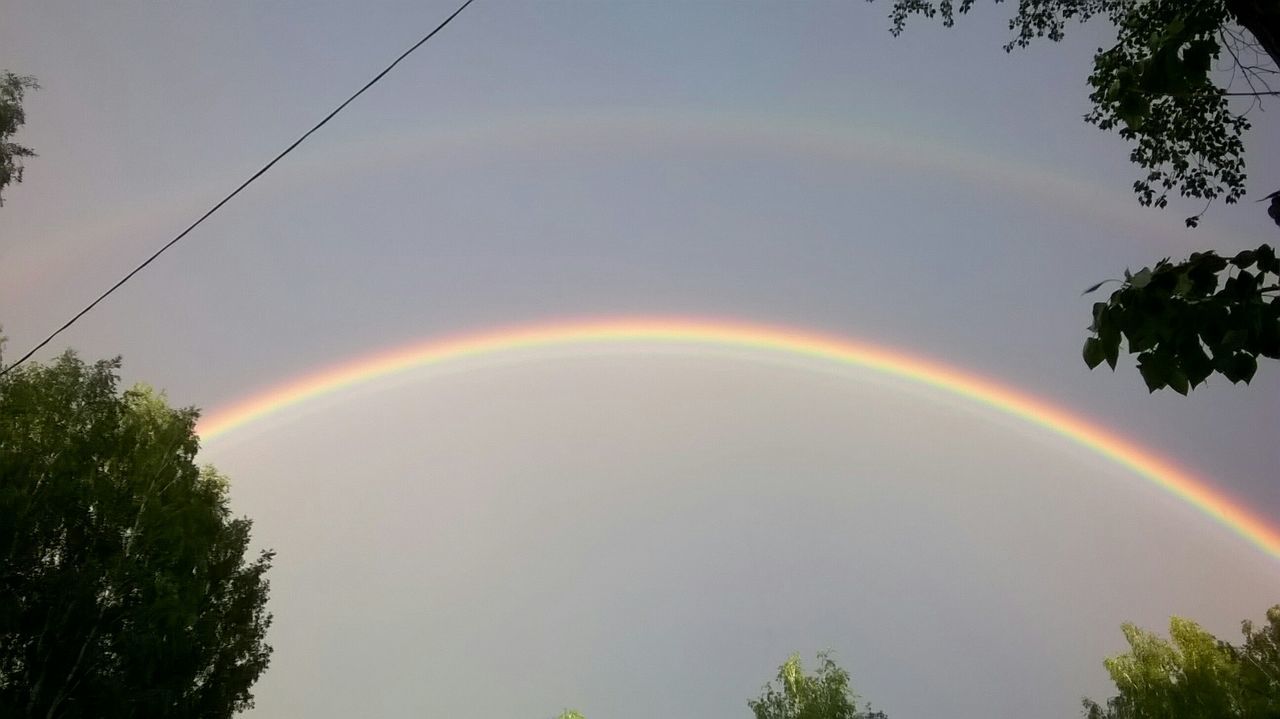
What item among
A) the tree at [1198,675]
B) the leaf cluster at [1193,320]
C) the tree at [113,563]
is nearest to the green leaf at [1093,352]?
the leaf cluster at [1193,320]

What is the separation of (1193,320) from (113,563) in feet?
64.2

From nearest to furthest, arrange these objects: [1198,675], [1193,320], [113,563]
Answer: [1193,320] < [113,563] < [1198,675]

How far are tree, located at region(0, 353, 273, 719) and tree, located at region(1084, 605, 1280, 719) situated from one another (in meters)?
29.6

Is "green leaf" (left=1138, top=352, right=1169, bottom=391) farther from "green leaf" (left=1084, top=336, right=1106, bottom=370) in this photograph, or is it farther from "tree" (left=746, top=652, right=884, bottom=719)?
"tree" (left=746, top=652, right=884, bottom=719)

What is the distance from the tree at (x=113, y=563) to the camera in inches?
532

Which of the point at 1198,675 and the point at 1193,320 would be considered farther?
the point at 1198,675

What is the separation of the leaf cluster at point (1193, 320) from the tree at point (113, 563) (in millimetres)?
18006

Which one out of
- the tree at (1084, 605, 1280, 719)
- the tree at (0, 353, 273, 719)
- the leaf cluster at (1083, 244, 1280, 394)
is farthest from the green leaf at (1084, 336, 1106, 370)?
the tree at (1084, 605, 1280, 719)

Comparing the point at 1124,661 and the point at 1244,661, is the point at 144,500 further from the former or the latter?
the point at 1244,661

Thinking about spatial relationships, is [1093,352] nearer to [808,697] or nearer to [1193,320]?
[1193,320]

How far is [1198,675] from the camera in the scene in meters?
22.9

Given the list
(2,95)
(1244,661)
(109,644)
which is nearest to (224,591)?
(109,644)

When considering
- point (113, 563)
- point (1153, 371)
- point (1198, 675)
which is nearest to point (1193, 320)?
point (1153, 371)

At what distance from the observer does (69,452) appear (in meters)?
A: 15.4
